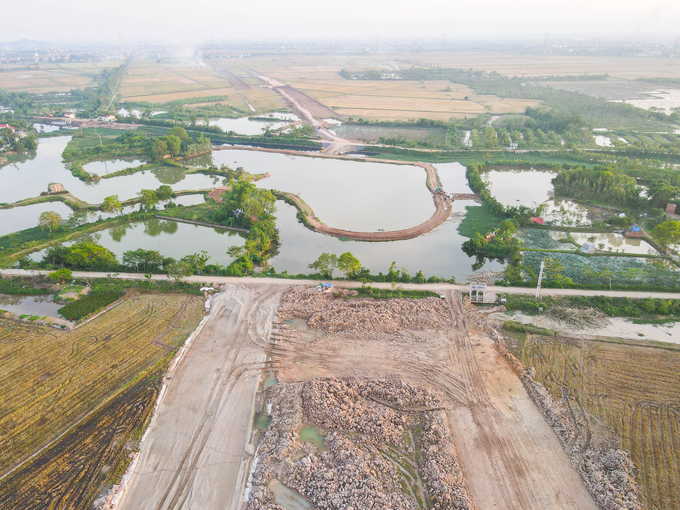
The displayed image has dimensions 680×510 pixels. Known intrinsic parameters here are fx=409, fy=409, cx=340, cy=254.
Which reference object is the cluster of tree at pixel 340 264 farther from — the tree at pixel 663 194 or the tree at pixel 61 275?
the tree at pixel 663 194

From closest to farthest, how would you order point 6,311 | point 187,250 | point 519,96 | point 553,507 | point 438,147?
point 553,507 < point 6,311 < point 187,250 < point 438,147 < point 519,96

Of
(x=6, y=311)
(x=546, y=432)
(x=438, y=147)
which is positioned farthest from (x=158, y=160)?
(x=546, y=432)

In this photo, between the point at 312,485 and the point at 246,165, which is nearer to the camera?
the point at 312,485

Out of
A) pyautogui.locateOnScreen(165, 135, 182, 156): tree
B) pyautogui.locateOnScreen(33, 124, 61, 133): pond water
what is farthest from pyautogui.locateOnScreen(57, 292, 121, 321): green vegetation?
pyautogui.locateOnScreen(33, 124, 61, 133): pond water

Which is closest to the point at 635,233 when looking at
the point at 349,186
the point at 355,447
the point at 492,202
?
the point at 492,202

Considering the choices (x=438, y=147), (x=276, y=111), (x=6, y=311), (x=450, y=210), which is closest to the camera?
(x=6, y=311)

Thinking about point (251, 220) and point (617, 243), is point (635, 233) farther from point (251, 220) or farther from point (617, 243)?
point (251, 220)

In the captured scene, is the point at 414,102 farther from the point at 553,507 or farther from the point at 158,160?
the point at 553,507
